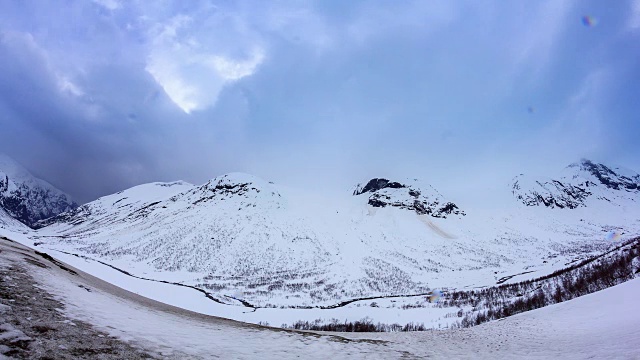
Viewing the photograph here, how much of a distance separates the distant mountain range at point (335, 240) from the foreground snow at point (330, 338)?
40.5 meters

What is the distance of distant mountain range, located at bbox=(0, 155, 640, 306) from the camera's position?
6762cm

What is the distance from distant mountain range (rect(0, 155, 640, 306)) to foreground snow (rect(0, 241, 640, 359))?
4046 centimetres

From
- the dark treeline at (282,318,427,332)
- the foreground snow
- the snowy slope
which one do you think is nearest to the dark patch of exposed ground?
the foreground snow

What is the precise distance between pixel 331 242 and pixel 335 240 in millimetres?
2821

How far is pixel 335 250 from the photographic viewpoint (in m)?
98.3

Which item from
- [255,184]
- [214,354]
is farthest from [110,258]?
[214,354]

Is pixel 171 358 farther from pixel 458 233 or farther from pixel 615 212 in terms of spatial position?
pixel 615 212

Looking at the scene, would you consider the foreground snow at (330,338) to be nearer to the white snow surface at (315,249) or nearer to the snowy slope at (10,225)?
the white snow surface at (315,249)

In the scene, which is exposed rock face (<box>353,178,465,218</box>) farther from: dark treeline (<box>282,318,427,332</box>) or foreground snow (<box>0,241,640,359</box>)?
foreground snow (<box>0,241,640,359</box>)

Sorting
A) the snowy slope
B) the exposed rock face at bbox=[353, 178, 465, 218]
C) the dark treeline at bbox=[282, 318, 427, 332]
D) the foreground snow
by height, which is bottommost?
the snowy slope

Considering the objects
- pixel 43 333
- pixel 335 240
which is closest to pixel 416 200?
pixel 335 240

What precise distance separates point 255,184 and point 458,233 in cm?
9881

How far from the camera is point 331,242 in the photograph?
10556 centimetres

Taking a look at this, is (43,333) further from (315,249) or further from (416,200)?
(416,200)
